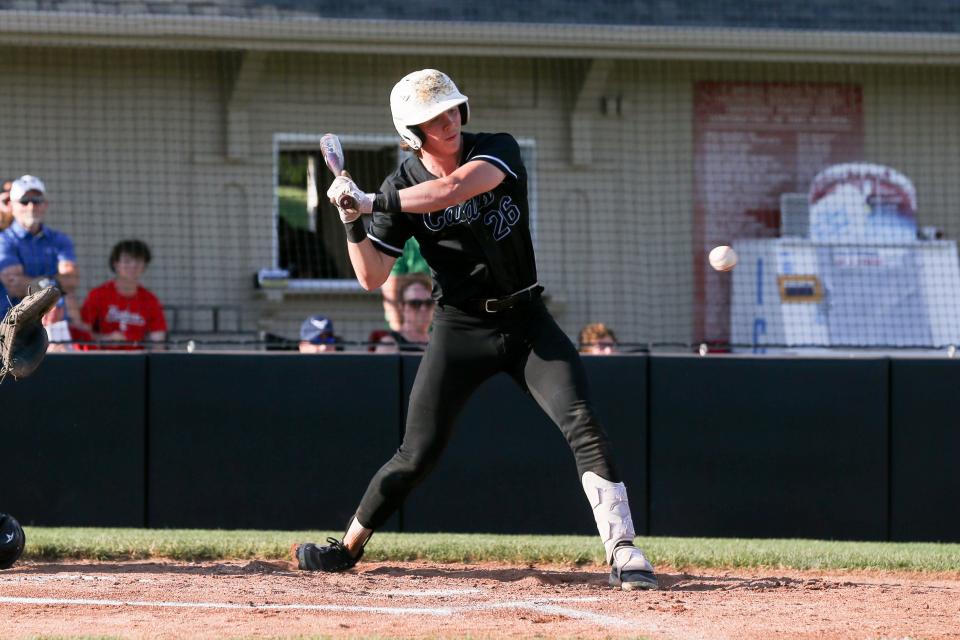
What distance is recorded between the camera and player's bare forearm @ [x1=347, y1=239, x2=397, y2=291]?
5.40 meters

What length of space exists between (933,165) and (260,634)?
9608 millimetres

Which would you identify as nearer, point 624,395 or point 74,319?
point 624,395

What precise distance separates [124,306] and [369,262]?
14.6 feet

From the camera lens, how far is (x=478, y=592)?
216 inches

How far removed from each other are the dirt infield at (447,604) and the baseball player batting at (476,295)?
441 mm

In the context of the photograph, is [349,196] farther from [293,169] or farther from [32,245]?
[293,169]

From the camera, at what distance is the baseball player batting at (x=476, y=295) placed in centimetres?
534

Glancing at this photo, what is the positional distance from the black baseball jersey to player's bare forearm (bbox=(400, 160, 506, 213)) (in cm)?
18

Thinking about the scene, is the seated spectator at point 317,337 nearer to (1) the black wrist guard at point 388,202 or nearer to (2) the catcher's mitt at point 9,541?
(2) the catcher's mitt at point 9,541

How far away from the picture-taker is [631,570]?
539 cm

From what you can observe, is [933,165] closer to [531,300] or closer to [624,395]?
[624,395]

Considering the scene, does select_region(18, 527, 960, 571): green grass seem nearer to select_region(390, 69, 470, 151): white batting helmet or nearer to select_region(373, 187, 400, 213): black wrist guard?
select_region(373, 187, 400, 213): black wrist guard

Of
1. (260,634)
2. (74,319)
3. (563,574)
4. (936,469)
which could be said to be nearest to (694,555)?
(563,574)

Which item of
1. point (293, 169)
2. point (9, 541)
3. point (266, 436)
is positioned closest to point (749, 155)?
point (293, 169)
